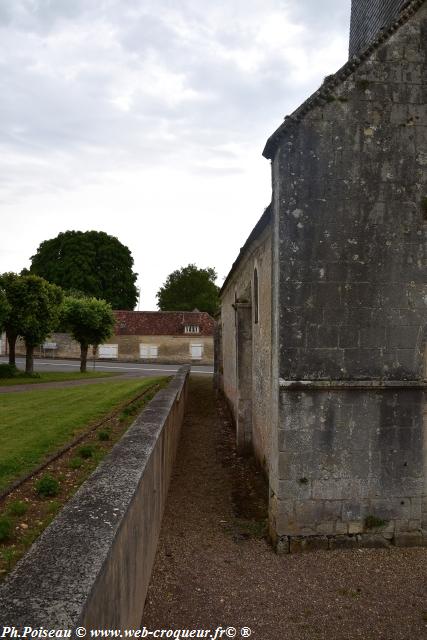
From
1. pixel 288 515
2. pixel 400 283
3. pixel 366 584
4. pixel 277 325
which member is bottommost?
pixel 366 584

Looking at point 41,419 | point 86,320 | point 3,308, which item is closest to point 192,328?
point 86,320

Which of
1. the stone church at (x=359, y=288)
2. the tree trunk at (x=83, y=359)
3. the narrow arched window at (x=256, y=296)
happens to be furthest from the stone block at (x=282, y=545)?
the tree trunk at (x=83, y=359)

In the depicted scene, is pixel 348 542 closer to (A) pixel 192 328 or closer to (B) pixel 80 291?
(A) pixel 192 328

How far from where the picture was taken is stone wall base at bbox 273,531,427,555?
6324 mm

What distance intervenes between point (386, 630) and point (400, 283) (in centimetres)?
388

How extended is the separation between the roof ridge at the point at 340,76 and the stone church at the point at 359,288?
0.02m

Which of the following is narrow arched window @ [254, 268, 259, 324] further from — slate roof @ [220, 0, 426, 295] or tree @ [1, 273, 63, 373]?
tree @ [1, 273, 63, 373]

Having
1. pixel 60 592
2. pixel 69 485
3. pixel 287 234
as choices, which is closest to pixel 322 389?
pixel 287 234

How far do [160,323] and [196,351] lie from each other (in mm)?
4316

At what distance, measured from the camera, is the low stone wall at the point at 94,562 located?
2279 millimetres

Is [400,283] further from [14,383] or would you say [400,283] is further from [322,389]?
[14,383]

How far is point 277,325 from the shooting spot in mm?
6574

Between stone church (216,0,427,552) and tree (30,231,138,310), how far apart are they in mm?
46878

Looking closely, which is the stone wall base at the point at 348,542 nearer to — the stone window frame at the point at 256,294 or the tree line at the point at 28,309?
the stone window frame at the point at 256,294
